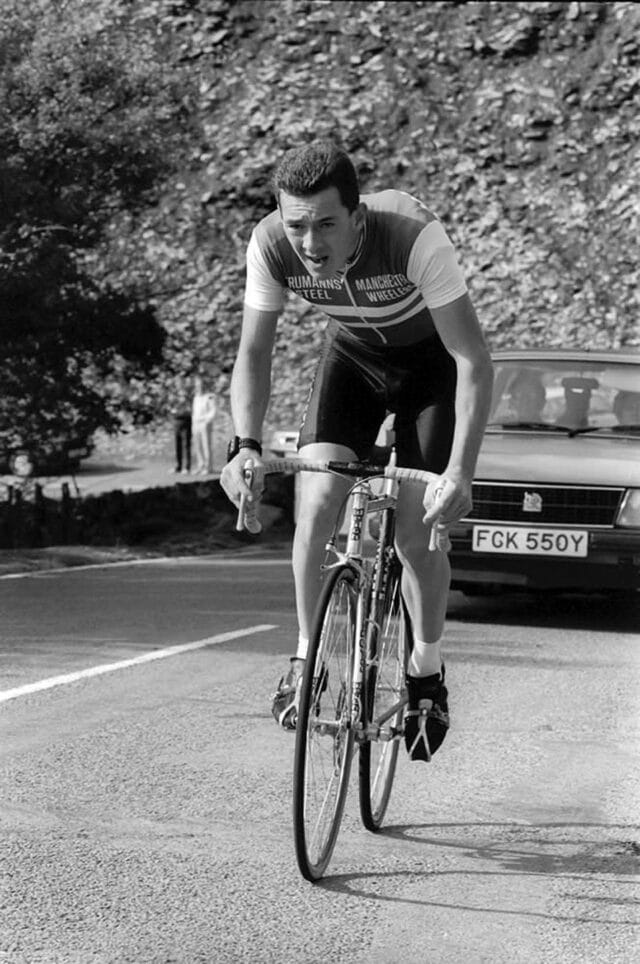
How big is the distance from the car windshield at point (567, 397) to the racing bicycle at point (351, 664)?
6140 millimetres

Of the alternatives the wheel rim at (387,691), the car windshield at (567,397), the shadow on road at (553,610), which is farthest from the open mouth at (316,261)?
the car windshield at (567,397)

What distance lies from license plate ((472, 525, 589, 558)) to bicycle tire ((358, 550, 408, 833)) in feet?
17.2

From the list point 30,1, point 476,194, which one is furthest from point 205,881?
point 476,194

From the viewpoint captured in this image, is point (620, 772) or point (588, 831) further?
point (620, 772)

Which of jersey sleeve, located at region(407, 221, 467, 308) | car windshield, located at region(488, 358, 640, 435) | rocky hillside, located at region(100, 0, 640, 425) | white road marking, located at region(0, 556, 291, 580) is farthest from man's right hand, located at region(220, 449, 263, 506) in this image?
rocky hillside, located at region(100, 0, 640, 425)

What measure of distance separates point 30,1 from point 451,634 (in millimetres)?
11577

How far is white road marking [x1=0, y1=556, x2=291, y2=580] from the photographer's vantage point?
44.0ft

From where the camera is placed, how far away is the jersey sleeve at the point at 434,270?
458 cm

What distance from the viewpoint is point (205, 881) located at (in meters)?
4.39

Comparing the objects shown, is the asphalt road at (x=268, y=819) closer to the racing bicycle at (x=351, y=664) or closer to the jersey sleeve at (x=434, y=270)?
the racing bicycle at (x=351, y=664)

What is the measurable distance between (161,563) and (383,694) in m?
10.0

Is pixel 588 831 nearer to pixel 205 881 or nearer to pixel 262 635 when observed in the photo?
pixel 205 881

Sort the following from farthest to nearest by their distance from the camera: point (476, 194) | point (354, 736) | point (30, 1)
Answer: point (476, 194), point (30, 1), point (354, 736)

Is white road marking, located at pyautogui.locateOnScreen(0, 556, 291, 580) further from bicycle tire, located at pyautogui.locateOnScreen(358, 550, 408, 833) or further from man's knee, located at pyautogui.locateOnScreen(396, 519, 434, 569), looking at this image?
man's knee, located at pyautogui.locateOnScreen(396, 519, 434, 569)
